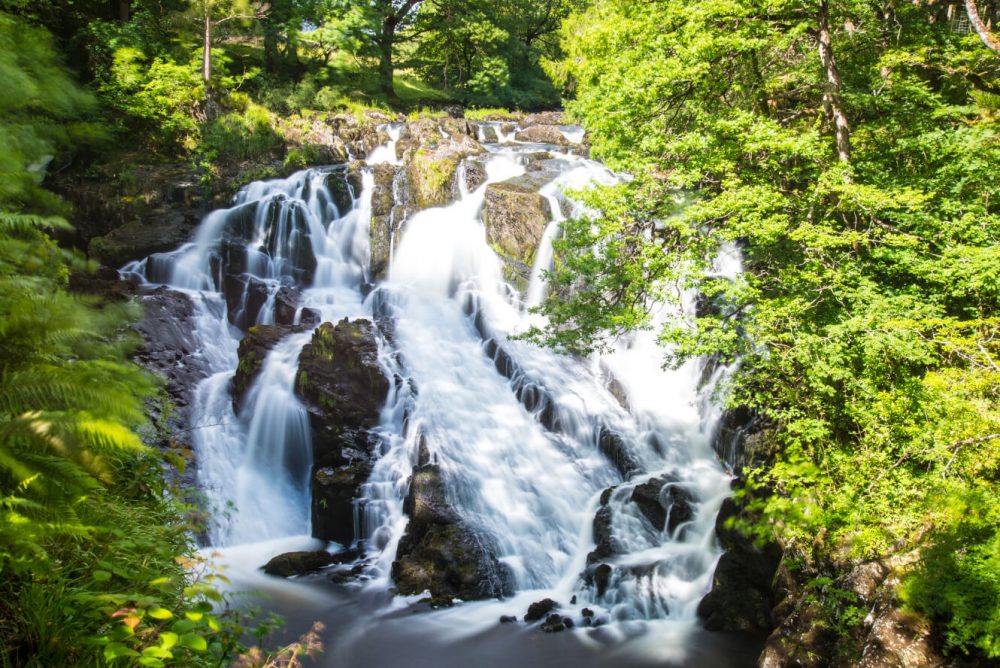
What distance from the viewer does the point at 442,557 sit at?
9023 millimetres

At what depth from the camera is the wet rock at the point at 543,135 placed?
76.1 feet

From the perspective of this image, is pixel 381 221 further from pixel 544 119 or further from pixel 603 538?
pixel 544 119

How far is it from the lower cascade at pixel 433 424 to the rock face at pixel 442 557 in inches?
1.3

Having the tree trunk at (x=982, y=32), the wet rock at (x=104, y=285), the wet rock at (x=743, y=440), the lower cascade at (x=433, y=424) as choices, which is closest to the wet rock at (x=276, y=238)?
the lower cascade at (x=433, y=424)

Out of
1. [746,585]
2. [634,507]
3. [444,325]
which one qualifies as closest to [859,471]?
[746,585]

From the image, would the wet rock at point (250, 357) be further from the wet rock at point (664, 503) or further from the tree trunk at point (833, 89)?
the tree trunk at point (833, 89)

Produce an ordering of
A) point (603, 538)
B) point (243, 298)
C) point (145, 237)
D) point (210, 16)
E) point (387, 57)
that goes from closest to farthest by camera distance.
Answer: point (603, 538) → point (243, 298) → point (145, 237) → point (210, 16) → point (387, 57)

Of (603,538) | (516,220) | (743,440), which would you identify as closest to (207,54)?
(516,220)

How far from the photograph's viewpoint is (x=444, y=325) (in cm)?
1461

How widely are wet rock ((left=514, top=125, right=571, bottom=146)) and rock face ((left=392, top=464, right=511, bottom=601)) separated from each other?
1710 centimetres

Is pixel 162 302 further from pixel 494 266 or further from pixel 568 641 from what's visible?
pixel 568 641

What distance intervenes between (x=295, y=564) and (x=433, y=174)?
39.6ft

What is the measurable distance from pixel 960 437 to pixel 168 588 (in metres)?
6.74

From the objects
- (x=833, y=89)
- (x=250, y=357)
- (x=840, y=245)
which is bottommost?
(x=250, y=357)
